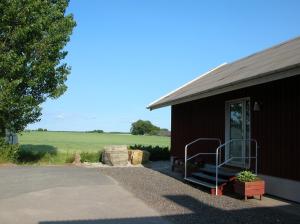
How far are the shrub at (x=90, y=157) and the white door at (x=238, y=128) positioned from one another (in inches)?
385

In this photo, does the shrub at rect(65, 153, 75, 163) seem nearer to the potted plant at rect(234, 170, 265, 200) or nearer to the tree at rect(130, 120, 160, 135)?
the potted plant at rect(234, 170, 265, 200)

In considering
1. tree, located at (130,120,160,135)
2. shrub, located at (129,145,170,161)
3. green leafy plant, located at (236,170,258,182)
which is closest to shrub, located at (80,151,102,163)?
shrub, located at (129,145,170,161)

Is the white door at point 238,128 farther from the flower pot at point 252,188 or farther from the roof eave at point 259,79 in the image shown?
the flower pot at point 252,188

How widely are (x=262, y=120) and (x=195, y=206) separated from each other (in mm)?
3461

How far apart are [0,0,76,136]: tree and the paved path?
6.04m

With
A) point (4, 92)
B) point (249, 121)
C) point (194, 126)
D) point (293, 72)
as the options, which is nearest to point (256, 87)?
point (249, 121)

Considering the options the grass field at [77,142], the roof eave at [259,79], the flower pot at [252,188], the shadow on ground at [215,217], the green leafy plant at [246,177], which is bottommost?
the shadow on ground at [215,217]

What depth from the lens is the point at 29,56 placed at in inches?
826

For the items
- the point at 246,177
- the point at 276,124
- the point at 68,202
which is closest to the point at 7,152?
the point at 68,202

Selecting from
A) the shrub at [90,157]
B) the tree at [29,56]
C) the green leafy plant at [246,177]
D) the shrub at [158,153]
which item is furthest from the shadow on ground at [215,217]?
the shrub at [158,153]

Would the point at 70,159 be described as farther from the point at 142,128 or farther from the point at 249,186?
the point at 142,128

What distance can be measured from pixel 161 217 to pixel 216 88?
509cm

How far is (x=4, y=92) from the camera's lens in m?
19.2

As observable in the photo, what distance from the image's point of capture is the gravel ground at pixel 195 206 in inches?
336
